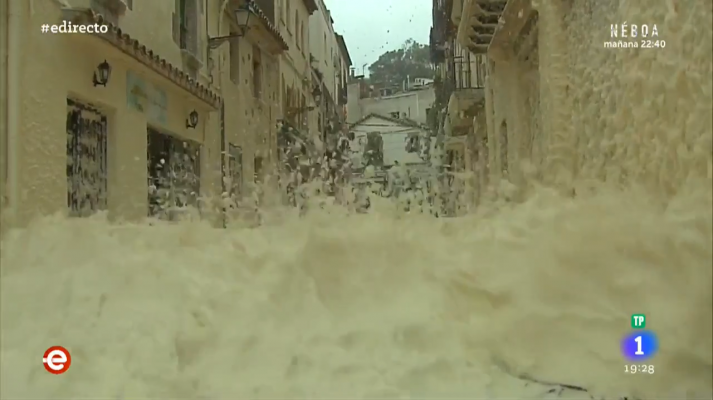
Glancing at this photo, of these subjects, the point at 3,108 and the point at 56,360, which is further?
the point at 3,108

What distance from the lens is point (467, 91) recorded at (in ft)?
7.06

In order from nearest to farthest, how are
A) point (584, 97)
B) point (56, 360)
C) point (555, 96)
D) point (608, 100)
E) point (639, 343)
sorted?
1. point (639, 343)
2. point (56, 360)
3. point (608, 100)
4. point (584, 97)
5. point (555, 96)

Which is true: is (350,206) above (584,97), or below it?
below

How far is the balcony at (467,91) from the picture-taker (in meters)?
2.11

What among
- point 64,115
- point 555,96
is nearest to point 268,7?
point 64,115

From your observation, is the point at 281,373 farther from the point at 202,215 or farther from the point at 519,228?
the point at 202,215

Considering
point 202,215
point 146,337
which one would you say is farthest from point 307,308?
point 202,215

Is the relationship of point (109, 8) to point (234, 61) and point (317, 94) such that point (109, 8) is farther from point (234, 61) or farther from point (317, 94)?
point (317, 94)

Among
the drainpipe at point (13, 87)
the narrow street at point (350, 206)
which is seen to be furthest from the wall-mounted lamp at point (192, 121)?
the drainpipe at point (13, 87)

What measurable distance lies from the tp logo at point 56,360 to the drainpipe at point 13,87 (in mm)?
698

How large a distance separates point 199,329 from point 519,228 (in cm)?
52

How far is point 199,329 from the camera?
100 centimetres

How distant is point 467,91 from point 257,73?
706mm

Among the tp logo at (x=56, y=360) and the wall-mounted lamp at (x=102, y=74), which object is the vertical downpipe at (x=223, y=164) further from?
the tp logo at (x=56, y=360)
